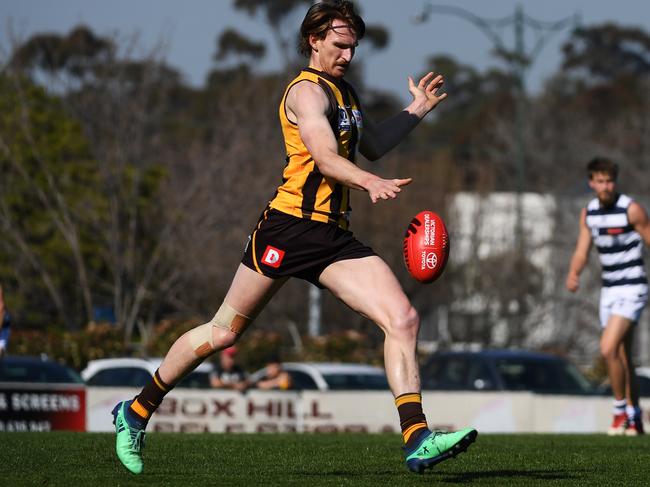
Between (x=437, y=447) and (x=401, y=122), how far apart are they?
7.28 feet

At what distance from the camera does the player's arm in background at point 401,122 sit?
8258 millimetres

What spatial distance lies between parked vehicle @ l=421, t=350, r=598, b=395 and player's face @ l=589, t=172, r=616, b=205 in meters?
9.73

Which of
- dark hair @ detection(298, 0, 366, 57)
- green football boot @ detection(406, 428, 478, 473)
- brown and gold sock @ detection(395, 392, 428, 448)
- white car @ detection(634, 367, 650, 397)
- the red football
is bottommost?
green football boot @ detection(406, 428, 478, 473)

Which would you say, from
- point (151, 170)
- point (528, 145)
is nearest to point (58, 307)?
point (151, 170)

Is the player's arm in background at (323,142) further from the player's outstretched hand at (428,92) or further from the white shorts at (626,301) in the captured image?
the white shorts at (626,301)

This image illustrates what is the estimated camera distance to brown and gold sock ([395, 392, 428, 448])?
23.6ft

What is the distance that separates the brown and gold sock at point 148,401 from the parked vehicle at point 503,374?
1430 cm

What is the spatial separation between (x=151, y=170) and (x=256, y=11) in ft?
107

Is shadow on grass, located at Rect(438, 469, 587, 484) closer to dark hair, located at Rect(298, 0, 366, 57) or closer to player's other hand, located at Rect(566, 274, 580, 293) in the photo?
dark hair, located at Rect(298, 0, 366, 57)

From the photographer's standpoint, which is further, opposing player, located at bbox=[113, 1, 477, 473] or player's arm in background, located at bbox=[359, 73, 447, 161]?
player's arm in background, located at bbox=[359, 73, 447, 161]

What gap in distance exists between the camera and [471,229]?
40156 millimetres

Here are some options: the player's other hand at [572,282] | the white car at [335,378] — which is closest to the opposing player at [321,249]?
the player's other hand at [572,282]

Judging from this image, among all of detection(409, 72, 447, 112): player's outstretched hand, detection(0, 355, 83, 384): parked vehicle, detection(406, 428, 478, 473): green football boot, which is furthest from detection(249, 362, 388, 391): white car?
detection(406, 428, 478, 473): green football boot

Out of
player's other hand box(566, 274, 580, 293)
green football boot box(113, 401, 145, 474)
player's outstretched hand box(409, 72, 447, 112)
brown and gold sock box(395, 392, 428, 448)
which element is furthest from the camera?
player's other hand box(566, 274, 580, 293)
